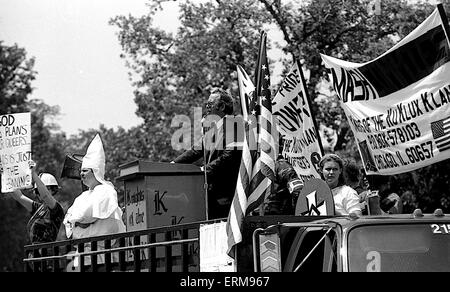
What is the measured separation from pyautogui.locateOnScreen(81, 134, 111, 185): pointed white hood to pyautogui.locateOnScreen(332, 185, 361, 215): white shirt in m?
2.25

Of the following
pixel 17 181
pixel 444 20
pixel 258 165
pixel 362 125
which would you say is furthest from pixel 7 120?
pixel 258 165

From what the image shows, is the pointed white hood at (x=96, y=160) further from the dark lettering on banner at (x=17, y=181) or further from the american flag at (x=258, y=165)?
the american flag at (x=258, y=165)

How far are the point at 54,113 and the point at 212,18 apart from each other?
43092 mm

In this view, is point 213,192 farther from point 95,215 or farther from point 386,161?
point 386,161

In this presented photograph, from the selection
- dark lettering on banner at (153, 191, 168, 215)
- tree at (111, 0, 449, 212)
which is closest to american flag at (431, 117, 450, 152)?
dark lettering on banner at (153, 191, 168, 215)

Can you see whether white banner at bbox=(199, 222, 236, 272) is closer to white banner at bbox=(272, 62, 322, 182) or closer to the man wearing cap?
the man wearing cap

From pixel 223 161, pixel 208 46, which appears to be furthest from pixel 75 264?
pixel 208 46

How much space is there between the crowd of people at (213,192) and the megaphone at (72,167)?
246 millimetres

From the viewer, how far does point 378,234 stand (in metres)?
6.89

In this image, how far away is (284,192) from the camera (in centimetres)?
906

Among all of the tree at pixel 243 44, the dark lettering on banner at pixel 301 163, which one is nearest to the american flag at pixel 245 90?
the dark lettering on banner at pixel 301 163

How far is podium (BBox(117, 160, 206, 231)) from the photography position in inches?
360
